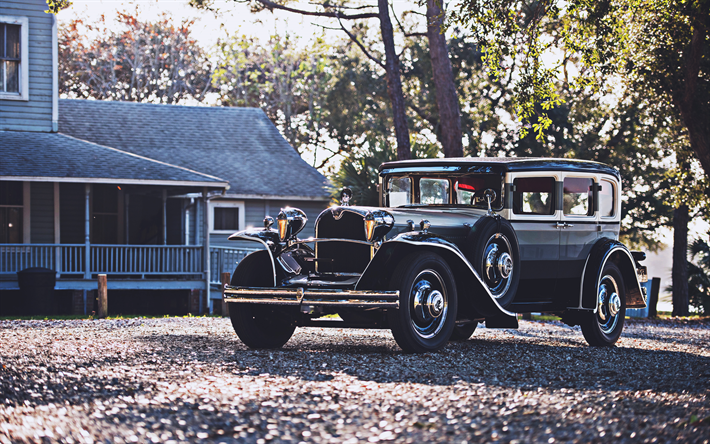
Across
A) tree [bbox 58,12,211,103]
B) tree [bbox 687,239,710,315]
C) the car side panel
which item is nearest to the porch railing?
the car side panel

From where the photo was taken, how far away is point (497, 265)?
886cm

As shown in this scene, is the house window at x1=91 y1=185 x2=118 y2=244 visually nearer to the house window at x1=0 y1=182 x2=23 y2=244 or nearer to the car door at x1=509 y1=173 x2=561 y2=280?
the house window at x1=0 y1=182 x2=23 y2=244

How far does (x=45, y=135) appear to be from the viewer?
20.5 m

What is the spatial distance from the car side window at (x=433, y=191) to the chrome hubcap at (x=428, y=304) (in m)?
1.84

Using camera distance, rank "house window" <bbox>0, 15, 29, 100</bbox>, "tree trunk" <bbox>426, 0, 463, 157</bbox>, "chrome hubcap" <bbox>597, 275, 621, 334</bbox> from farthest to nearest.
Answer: "house window" <bbox>0, 15, 29, 100</bbox>
"tree trunk" <bbox>426, 0, 463, 157</bbox>
"chrome hubcap" <bbox>597, 275, 621, 334</bbox>

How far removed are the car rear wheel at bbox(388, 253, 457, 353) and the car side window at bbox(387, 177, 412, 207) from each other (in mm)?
2129

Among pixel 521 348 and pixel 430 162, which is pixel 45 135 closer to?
pixel 430 162

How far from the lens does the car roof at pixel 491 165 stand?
9516 millimetres

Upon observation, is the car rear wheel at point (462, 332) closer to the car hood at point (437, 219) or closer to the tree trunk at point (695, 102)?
the car hood at point (437, 219)

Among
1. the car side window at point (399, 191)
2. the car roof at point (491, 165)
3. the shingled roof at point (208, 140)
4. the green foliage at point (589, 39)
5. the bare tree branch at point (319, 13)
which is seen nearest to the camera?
the car roof at point (491, 165)

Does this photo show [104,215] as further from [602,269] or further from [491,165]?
[602,269]

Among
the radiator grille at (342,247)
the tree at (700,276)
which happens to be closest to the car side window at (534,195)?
the radiator grille at (342,247)

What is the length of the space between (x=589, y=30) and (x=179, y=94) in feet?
96.4

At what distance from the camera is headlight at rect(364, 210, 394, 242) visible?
27.0 ft
